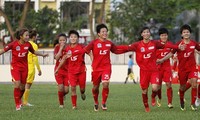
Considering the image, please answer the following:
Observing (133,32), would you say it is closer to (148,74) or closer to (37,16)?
(37,16)

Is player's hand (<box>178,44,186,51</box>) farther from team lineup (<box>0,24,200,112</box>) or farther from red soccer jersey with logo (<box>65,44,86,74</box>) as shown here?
red soccer jersey with logo (<box>65,44,86,74</box>)

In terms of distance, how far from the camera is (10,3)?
233 feet

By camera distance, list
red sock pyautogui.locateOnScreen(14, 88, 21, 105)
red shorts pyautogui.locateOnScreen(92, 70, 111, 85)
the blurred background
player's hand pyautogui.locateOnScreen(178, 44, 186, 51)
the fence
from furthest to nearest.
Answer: the blurred background, the fence, red sock pyautogui.locateOnScreen(14, 88, 21, 105), player's hand pyautogui.locateOnScreen(178, 44, 186, 51), red shorts pyautogui.locateOnScreen(92, 70, 111, 85)

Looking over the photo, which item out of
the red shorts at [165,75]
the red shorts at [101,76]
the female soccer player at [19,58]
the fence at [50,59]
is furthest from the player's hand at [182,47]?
the fence at [50,59]

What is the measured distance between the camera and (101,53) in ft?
69.5

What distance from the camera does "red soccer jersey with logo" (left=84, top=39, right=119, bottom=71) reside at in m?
21.2

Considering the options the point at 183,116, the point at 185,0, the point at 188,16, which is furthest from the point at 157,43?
the point at 188,16

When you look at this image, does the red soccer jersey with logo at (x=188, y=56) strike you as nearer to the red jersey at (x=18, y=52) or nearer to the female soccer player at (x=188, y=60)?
the female soccer player at (x=188, y=60)

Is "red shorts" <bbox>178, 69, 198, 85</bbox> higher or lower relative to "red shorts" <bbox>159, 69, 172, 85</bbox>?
higher

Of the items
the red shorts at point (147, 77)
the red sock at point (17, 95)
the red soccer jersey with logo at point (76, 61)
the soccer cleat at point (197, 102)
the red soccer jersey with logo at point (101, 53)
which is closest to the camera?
the red shorts at point (147, 77)

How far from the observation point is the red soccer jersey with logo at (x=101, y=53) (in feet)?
69.5

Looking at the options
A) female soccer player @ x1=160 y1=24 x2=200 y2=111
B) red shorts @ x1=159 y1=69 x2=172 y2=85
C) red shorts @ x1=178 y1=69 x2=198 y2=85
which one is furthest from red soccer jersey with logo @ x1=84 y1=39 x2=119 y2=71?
red shorts @ x1=159 y1=69 x2=172 y2=85

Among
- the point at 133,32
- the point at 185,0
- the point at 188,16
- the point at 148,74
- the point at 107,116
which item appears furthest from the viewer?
the point at 188,16

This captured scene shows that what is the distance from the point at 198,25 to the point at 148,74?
5203 centimetres
